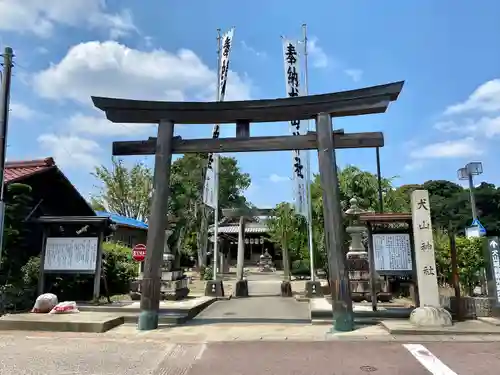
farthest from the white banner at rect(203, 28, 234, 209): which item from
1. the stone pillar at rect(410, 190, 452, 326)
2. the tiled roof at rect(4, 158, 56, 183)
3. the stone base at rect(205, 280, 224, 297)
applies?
the stone pillar at rect(410, 190, 452, 326)

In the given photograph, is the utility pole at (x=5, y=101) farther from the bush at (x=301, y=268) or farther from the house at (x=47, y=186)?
the bush at (x=301, y=268)

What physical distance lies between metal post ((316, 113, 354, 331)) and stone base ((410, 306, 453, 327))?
1.41 metres

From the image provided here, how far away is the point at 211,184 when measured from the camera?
19.9 meters

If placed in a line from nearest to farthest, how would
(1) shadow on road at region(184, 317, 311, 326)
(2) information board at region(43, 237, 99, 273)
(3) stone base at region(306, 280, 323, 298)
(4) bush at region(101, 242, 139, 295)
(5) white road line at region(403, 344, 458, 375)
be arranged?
(5) white road line at region(403, 344, 458, 375), (1) shadow on road at region(184, 317, 311, 326), (2) information board at region(43, 237, 99, 273), (4) bush at region(101, 242, 139, 295), (3) stone base at region(306, 280, 323, 298)

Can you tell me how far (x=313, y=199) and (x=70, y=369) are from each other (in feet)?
71.6

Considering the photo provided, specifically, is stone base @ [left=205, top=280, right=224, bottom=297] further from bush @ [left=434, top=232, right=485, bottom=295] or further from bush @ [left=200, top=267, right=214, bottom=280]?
bush @ [left=200, top=267, right=214, bottom=280]

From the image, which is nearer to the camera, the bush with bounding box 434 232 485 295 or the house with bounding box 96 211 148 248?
the bush with bounding box 434 232 485 295

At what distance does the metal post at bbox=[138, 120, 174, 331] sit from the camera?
382 inches

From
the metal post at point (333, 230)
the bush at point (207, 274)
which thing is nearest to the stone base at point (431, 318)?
the metal post at point (333, 230)

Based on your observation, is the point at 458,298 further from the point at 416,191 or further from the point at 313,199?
the point at 313,199

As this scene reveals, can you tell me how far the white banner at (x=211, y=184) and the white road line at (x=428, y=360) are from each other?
1335cm

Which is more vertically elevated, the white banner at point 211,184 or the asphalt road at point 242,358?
the white banner at point 211,184

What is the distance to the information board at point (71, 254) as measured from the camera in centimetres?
1258

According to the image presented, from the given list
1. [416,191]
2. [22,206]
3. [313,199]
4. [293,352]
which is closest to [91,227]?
[22,206]
